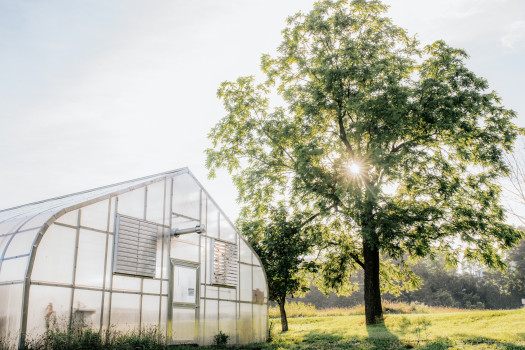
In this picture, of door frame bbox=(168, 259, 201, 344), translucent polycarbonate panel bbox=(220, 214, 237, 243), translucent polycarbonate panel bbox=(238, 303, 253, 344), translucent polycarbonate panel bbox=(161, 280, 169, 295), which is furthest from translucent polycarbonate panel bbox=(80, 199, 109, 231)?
translucent polycarbonate panel bbox=(238, 303, 253, 344)

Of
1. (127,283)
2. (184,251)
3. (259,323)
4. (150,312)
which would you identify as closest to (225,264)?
(184,251)

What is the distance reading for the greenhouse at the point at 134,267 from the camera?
9648mm

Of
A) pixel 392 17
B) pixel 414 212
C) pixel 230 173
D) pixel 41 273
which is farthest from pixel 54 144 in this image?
pixel 392 17

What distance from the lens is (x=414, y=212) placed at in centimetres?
1714

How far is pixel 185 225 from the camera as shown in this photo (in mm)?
14391

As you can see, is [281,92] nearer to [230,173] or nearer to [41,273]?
[230,173]

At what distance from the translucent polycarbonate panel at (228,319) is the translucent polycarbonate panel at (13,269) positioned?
7178mm

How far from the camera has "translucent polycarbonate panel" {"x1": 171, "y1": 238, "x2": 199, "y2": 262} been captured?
1362 centimetres

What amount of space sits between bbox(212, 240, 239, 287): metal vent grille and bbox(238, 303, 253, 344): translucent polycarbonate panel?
1.06 metres

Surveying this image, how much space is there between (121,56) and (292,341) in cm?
1187

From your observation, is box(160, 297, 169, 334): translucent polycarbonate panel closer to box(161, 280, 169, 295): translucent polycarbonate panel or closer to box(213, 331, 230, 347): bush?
box(161, 280, 169, 295): translucent polycarbonate panel

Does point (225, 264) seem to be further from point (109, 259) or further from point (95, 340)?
point (95, 340)

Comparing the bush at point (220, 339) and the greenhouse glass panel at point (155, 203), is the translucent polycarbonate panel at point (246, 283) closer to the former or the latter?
the bush at point (220, 339)

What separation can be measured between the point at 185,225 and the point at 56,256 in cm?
484
